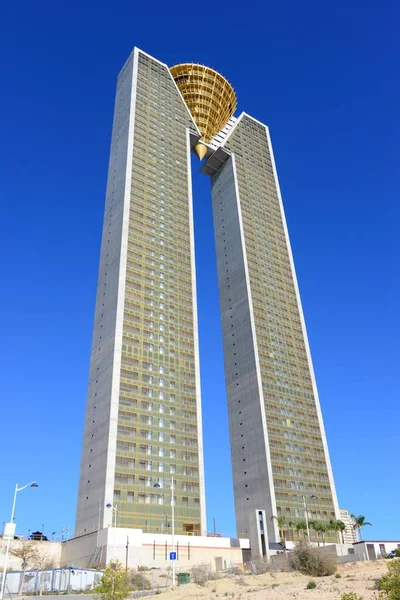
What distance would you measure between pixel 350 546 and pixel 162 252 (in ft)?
243

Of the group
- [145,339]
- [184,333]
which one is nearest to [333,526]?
[184,333]

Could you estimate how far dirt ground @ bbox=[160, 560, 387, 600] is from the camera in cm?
4194

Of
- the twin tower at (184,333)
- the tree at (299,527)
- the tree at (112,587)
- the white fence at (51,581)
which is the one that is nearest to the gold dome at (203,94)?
the twin tower at (184,333)

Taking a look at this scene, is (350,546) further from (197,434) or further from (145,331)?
(145,331)

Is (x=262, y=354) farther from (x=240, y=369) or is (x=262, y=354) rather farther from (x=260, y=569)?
(x=260, y=569)

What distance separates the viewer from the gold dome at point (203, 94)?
16500 cm

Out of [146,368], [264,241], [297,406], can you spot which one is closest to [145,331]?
[146,368]

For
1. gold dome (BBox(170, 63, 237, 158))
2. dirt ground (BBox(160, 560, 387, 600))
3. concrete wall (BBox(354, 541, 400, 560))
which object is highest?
gold dome (BBox(170, 63, 237, 158))

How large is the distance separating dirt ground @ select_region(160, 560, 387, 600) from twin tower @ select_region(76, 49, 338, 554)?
40112mm

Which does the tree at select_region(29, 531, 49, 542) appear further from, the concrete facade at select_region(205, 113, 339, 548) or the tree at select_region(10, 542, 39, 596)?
the concrete facade at select_region(205, 113, 339, 548)

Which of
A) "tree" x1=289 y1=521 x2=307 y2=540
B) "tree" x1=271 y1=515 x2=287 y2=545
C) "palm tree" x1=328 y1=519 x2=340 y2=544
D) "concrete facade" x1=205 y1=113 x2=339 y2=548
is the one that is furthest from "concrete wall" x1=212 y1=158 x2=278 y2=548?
"palm tree" x1=328 y1=519 x2=340 y2=544

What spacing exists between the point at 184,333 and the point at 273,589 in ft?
249

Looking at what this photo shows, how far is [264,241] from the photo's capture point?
504 feet

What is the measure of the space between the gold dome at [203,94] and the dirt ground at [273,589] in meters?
134
